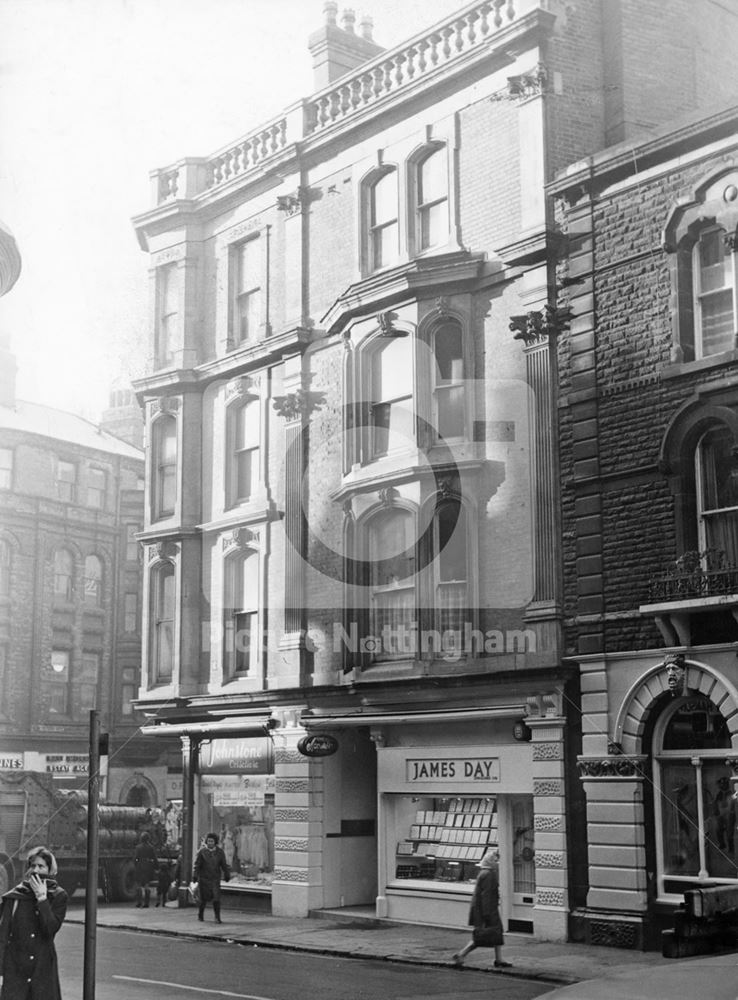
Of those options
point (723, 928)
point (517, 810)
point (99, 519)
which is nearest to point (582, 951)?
point (517, 810)

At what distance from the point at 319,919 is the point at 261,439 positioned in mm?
9962

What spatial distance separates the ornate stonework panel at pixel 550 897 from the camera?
21.0 metres

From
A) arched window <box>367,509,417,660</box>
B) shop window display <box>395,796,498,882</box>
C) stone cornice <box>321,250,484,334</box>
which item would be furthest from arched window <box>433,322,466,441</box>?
shop window display <box>395,796,498,882</box>

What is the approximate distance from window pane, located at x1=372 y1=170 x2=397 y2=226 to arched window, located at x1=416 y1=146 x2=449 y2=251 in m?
0.69

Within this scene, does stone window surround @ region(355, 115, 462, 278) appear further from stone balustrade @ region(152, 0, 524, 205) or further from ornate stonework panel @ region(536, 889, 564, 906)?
ornate stonework panel @ region(536, 889, 564, 906)

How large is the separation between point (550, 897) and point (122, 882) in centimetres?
1517

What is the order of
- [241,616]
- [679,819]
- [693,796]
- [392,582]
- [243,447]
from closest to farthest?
[693,796]
[679,819]
[392,582]
[241,616]
[243,447]

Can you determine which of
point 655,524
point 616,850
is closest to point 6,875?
point 616,850

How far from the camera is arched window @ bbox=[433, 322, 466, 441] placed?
24234 mm

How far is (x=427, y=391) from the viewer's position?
24594 millimetres

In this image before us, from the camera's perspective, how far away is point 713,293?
20.1 m

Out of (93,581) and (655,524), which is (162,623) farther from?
(93,581)

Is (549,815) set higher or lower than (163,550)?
lower

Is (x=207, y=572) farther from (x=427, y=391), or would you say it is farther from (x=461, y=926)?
(x=461, y=926)
